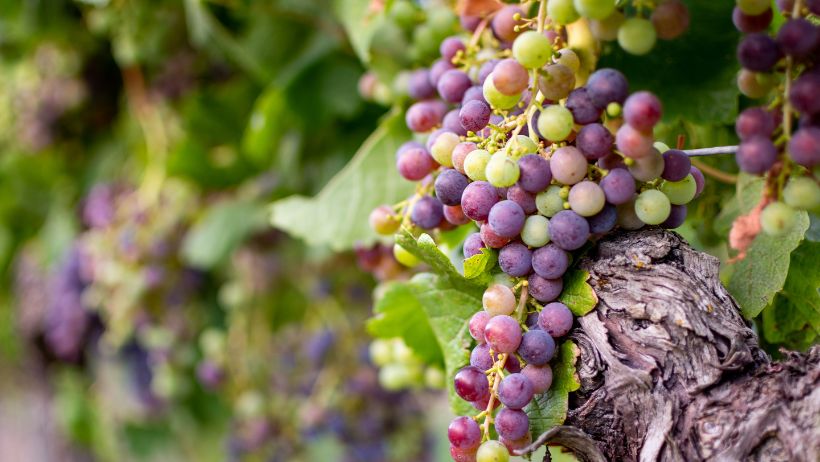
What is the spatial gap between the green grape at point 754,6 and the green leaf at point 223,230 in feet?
2.46

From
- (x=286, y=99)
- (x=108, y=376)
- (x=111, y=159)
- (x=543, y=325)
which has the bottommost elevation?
(x=108, y=376)

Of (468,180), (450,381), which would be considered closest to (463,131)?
(468,180)

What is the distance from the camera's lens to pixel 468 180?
16.8 inches

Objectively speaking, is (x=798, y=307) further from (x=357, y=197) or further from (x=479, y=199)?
(x=357, y=197)

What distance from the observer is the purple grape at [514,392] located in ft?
1.23

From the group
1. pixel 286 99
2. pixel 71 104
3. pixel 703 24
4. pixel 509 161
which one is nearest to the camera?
pixel 509 161

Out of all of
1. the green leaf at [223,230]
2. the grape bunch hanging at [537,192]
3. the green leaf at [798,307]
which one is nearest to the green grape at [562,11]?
the grape bunch hanging at [537,192]

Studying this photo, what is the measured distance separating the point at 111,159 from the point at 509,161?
1.24 metres

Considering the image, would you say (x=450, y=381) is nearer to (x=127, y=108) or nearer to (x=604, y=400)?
(x=604, y=400)

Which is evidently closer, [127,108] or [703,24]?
[703,24]

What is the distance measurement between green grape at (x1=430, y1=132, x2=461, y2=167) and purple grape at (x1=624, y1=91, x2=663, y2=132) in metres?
0.11

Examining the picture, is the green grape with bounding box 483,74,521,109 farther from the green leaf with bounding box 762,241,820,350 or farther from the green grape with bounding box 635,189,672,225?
the green leaf with bounding box 762,241,820,350

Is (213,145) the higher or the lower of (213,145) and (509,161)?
the lower

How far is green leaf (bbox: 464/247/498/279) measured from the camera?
0.40 metres
